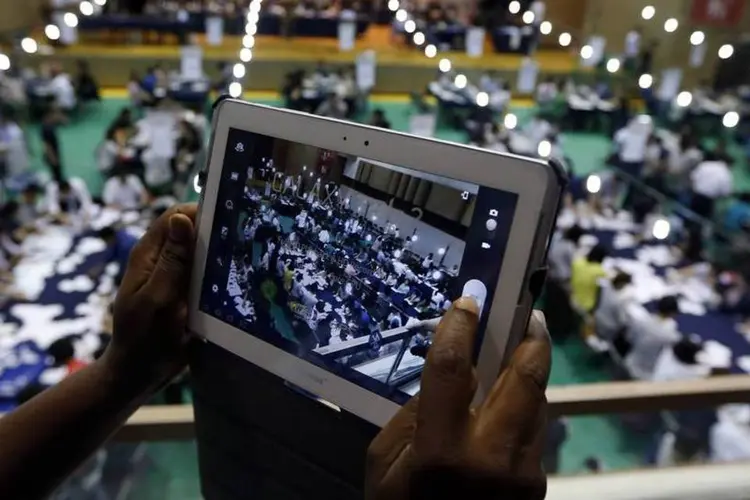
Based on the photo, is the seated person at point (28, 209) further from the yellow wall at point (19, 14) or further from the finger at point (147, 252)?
the yellow wall at point (19, 14)

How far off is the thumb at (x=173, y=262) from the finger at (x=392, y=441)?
0.40 meters

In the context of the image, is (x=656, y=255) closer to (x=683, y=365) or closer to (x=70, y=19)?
(x=683, y=365)

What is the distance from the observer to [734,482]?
53.0 inches

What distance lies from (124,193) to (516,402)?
6.45m

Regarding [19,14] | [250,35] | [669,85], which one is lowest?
[19,14]

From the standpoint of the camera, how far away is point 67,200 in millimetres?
5984

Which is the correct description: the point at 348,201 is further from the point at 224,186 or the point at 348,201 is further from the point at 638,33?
the point at 638,33

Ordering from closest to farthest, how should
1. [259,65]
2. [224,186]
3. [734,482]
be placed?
[224,186] < [734,482] < [259,65]

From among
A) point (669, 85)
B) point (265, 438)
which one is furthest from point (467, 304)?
point (669, 85)

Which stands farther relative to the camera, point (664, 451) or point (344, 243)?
point (664, 451)

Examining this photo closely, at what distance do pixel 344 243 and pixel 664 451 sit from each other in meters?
1.66

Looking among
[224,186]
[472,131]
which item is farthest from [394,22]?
[224,186]

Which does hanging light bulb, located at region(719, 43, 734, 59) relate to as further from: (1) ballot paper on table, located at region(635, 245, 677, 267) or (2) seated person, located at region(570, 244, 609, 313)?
(2) seated person, located at region(570, 244, 609, 313)

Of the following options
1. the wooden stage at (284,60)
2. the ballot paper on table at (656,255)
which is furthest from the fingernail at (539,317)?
the wooden stage at (284,60)
